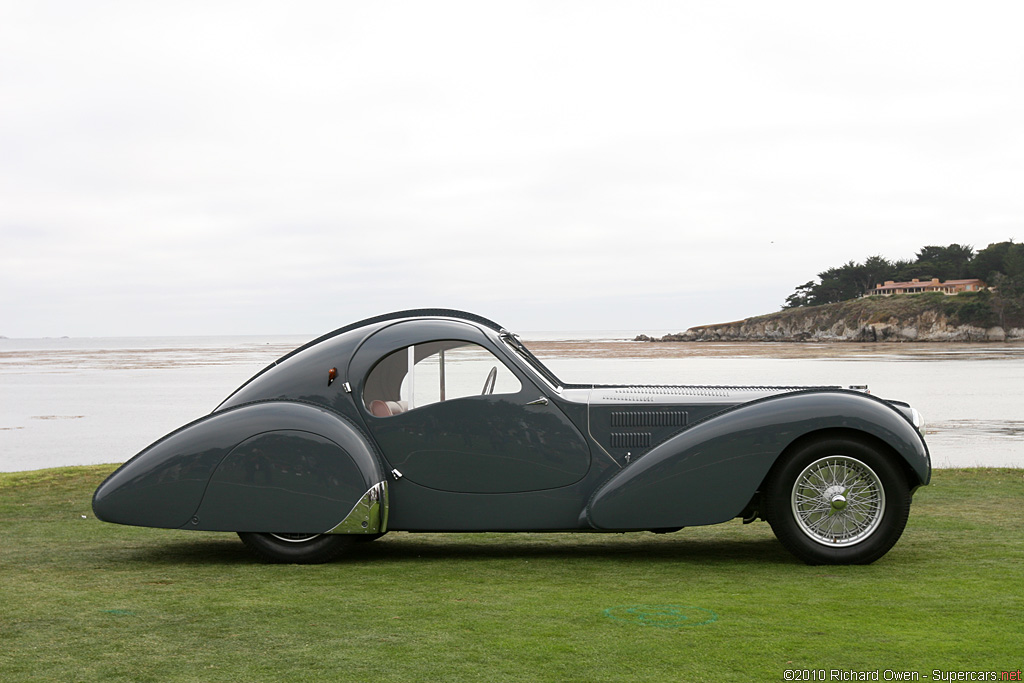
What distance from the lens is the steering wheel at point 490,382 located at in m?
7.40

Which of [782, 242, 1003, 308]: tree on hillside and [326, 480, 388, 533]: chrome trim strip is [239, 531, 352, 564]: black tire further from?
[782, 242, 1003, 308]: tree on hillside

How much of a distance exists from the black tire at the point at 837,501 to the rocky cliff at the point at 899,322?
130537 mm

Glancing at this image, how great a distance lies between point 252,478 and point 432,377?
1.58 metres

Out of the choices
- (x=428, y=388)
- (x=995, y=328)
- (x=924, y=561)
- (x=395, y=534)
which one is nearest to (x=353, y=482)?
(x=428, y=388)

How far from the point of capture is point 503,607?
558cm

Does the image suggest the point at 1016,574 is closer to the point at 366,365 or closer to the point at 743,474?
the point at 743,474

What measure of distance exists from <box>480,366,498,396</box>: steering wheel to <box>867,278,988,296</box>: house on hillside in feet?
472

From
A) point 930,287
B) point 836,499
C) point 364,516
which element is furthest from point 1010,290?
point 364,516

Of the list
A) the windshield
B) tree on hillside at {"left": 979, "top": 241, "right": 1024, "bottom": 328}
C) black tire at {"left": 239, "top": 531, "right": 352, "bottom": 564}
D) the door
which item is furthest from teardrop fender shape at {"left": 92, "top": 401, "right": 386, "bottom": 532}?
tree on hillside at {"left": 979, "top": 241, "right": 1024, "bottom": 328}

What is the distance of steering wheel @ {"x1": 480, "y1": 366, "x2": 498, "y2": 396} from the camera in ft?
24.3

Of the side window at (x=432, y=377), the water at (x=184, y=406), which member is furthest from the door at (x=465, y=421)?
the water at (x=184, y=406)

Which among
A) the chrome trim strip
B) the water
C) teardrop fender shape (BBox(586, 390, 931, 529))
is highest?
teardrop fender shape (BBox(586, 390, 931, 529))

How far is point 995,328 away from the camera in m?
125

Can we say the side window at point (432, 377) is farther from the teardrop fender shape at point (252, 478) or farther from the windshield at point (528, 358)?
the teardrop fender shape at point (252, 478)
